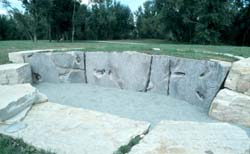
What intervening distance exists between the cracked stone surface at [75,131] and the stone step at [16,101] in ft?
0.30

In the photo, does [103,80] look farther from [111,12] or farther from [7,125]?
[111,12]

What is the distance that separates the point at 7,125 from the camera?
7.47ft

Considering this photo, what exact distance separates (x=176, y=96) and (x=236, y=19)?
15.2 m

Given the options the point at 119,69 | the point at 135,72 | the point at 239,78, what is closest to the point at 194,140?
the point at 239,78

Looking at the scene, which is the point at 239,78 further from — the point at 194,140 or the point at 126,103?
the point at 126,103

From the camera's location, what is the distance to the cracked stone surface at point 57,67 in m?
4.78

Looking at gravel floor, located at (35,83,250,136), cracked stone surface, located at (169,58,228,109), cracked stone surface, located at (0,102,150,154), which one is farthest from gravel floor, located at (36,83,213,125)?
cracked stone surface, located at (0,102,150,154)

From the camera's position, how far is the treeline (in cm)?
1480

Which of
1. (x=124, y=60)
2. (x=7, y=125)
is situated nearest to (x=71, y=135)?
(x=7, y=125)

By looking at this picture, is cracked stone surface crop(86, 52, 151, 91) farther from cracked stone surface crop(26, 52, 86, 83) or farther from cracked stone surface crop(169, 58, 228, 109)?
cracked stone surface crop(169, 58, 228, 109)

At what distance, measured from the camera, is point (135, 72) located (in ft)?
13.7

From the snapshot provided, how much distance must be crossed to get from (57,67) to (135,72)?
5.29ft

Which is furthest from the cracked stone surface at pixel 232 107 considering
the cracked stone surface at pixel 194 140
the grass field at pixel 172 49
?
the grass field at pixel 172 49

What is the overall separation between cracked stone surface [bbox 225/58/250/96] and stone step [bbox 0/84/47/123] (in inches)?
86.7
